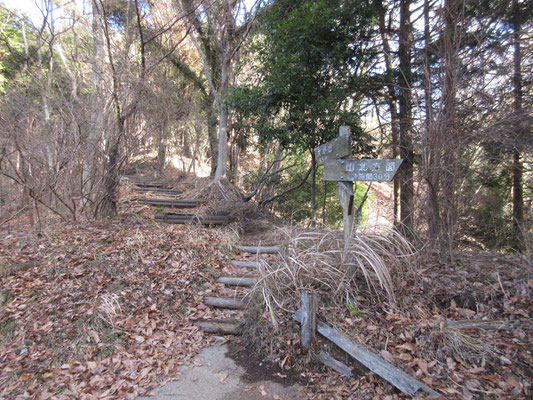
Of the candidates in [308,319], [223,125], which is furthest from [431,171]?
[223,125]

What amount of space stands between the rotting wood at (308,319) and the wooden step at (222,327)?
1.11 m

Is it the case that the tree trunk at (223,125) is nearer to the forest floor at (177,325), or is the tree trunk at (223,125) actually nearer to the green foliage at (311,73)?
the green foliage at (311,73)

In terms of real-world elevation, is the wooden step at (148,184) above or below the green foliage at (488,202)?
above

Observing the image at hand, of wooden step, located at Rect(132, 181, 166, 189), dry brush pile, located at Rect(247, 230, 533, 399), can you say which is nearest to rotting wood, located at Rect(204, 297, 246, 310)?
dry brush pile, located at Rect(247, 230, 533, 399)

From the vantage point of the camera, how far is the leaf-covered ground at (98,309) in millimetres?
Result: 3344

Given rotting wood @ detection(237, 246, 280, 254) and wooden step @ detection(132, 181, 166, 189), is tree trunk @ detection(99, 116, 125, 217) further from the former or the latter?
wooden step @ detection(132, 181, 166, 189)

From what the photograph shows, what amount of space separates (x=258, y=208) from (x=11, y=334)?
650 cm

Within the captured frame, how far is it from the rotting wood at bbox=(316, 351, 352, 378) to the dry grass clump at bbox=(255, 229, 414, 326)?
0.61 metres

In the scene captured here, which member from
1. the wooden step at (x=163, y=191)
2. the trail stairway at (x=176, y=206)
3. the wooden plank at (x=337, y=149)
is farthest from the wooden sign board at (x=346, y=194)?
the wooden step at (x=163, y=191)

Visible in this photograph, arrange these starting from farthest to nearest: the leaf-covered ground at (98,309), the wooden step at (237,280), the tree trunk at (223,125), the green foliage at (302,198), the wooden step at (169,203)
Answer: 1. the green foliage at (302,198)
2. the tree trunk at (223,125)
3. the wooden step at (169,203)
4. the wooden step at (237,280)
5. the leaf-covered ground at (98,309)

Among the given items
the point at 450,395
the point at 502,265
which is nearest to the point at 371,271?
the point at 450,395

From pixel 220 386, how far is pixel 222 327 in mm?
1024

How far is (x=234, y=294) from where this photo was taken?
191 inches

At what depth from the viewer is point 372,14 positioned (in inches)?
295
